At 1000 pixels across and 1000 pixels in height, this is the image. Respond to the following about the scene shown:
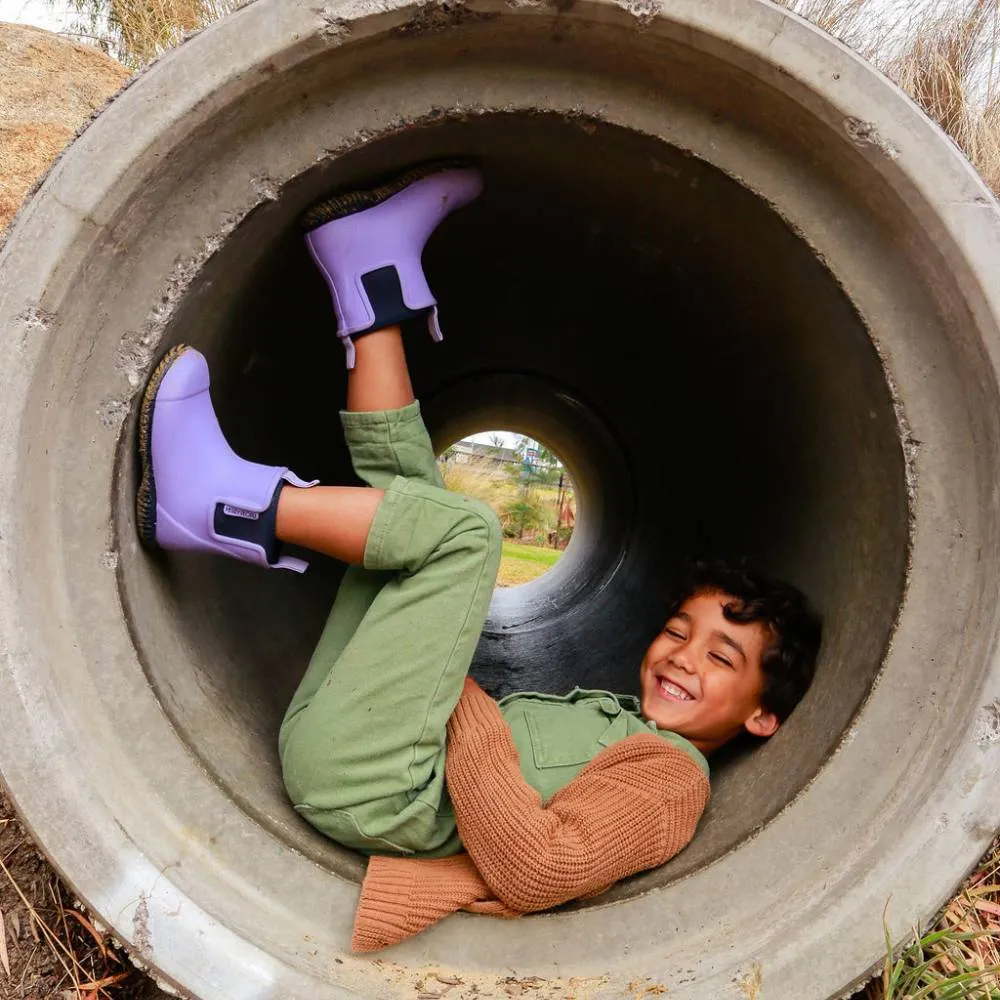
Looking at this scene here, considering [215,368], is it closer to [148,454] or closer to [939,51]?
[148,454]

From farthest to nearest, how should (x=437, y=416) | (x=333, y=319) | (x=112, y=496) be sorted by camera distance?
1. (x=437, y=416)
2. (x=333, y=319)
3. (x=112, y=496)

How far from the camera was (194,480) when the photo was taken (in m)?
1.43

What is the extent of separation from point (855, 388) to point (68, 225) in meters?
1.22

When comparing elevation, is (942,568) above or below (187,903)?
above

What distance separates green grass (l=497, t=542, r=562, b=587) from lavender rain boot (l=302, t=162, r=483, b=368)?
5.04m

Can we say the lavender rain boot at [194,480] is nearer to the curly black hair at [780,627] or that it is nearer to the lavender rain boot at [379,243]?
the lavender rain boot at [379,243]

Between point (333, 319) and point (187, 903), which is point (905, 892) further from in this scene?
point (333, 319)

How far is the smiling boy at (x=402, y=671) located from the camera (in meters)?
1.35

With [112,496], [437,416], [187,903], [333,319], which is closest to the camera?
[187,903]

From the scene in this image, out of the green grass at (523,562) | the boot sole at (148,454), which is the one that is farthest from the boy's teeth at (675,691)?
the green grass at (523,562)

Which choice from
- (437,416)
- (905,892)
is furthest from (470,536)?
(437,416)

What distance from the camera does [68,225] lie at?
1.18m

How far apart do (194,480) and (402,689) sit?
1.52 ft

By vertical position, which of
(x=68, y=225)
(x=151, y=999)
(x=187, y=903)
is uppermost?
(x=68, y=225)
